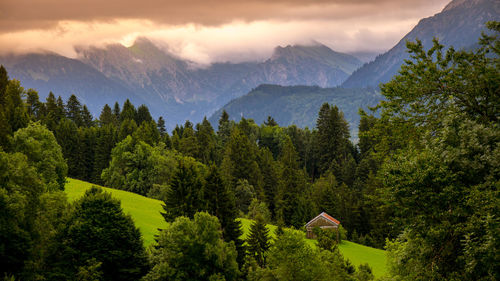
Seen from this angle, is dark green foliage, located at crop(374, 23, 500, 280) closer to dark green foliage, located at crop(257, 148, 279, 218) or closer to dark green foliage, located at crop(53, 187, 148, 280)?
dark green foliage, located at crop(53, 187, 148, 280)

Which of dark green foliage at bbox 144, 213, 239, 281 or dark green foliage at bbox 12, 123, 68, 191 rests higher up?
dark green foliage at bbox 12, 123, 68, 191

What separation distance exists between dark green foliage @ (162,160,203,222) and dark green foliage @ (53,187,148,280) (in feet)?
14.1

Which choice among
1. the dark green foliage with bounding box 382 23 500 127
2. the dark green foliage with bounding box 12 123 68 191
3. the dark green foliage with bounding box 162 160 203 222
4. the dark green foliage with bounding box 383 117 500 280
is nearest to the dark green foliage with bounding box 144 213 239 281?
the dark green foliage with bounding box 162 160 203 222

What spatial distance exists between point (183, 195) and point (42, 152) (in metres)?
15.6

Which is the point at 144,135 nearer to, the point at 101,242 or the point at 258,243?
the point at 258,243

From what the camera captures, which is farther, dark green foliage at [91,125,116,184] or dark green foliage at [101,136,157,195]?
dark green foliage at [91,125,116,184]

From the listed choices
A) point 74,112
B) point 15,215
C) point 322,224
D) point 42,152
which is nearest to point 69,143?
point 74,112

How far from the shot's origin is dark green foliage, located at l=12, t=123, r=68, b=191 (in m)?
38.1

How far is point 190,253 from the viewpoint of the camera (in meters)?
28.3

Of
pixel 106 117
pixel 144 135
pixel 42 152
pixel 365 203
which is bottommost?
pixel 365 203

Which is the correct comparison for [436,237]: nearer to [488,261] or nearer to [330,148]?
[488,261]

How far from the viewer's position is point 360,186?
10075cm

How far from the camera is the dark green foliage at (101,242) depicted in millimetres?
28078

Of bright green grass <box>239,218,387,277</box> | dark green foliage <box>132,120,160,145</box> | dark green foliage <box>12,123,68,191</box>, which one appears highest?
dark green foliage <box>132,120,160,145</box>
